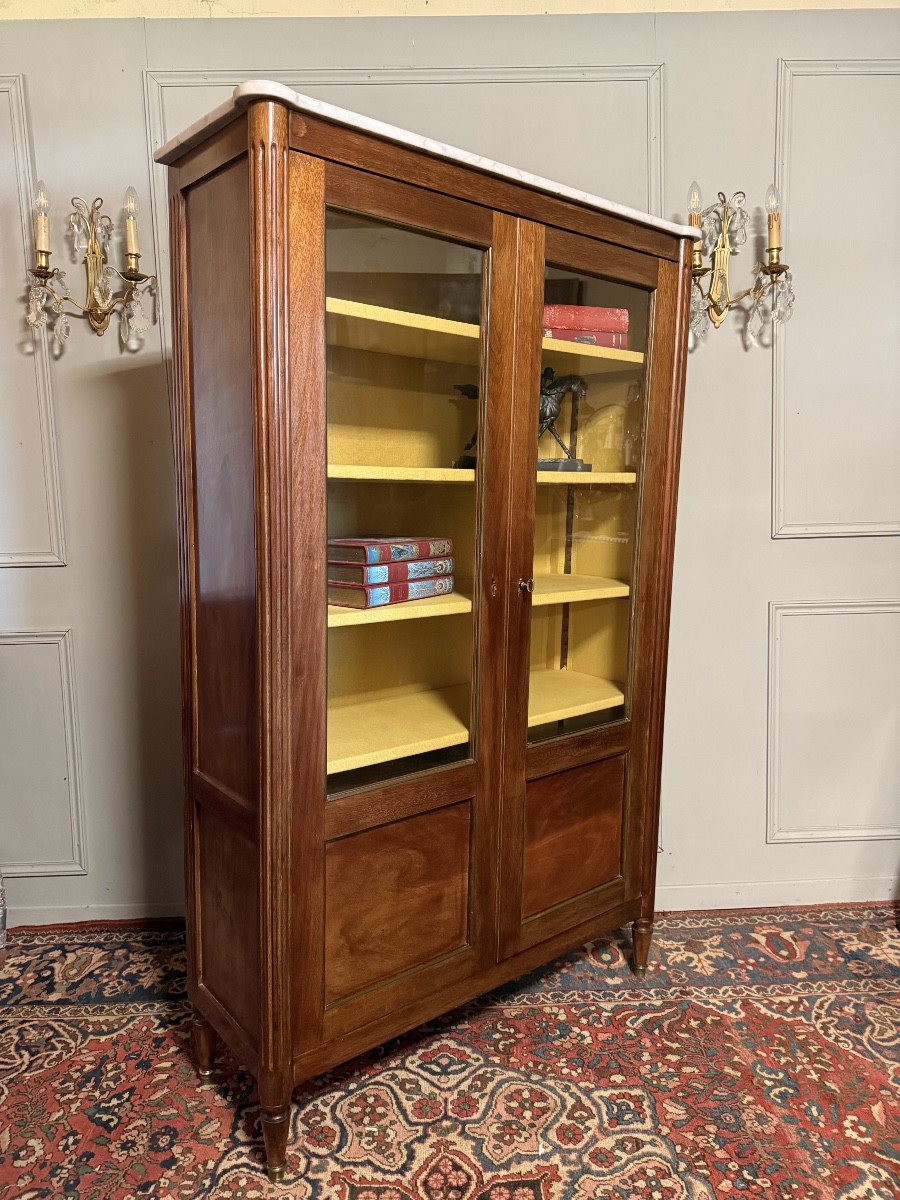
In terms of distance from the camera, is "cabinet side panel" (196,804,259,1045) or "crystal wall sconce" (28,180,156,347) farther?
"crystal wall sconce" (28,180,156,347)

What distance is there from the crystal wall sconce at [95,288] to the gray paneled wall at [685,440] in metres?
0.05

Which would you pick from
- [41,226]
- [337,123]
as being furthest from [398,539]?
[41,226]

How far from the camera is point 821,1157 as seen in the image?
157 centimetres

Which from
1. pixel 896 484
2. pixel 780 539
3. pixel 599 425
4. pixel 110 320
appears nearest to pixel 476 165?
pixel 599 425

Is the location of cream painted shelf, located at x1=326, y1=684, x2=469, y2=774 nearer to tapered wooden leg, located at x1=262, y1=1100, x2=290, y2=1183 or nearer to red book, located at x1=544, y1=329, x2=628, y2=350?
tapered wooden leg, located at x1=262, y1=1100, x2=290, y2=1183

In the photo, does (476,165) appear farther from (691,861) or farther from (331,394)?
(691,861)

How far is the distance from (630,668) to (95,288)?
165cm

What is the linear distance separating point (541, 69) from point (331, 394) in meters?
1.38

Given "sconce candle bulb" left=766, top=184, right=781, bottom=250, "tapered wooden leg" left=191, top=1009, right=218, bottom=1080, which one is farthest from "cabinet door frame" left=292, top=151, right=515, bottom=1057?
"sconce candle bulb" left=766, top=184, right=781, bottom=250

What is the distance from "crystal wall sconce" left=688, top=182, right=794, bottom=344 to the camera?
2260 mm

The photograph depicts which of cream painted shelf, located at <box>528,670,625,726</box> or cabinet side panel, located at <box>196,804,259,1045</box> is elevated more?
cream painted shelf, located at <box>528,670,625,726</box>

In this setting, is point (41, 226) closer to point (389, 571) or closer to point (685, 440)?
point (389, 571)

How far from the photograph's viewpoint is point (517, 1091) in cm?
173

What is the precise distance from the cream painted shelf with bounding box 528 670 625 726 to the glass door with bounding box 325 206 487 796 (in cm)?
23
